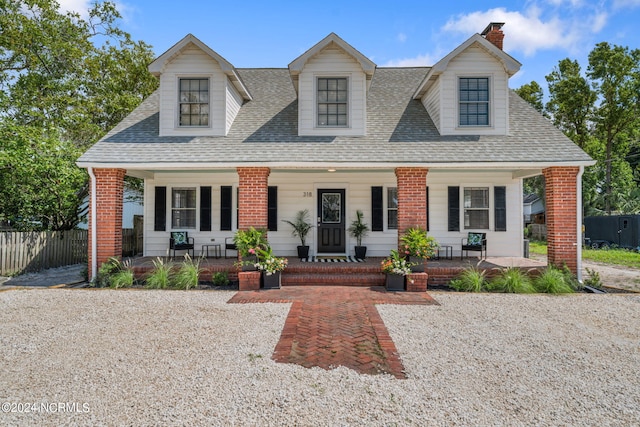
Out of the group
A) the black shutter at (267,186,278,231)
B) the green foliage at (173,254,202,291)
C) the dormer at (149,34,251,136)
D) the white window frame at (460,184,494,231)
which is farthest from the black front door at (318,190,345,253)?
the green foliage at (173,254,202,291)

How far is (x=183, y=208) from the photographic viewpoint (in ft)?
37.9

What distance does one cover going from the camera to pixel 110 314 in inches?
239

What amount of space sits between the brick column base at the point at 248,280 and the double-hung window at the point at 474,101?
7030 mm

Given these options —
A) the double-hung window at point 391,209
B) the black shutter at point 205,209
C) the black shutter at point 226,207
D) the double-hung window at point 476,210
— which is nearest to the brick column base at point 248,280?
the black shutter at point 226,207

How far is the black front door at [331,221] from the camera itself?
11195 mm

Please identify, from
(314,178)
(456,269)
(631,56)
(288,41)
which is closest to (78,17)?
(288,41)

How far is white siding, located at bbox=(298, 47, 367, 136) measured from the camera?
9531 mm

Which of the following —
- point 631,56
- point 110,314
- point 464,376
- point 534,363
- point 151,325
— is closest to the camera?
point 464,376

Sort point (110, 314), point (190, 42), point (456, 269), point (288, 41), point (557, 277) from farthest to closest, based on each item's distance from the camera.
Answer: point (288, 41), point (190, 42), point (456, 269), point (557, 277), point (110, 314)

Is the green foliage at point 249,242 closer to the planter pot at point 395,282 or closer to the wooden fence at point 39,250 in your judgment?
the planter pot at point 395,282

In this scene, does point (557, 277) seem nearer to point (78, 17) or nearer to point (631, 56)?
point (78, 17)

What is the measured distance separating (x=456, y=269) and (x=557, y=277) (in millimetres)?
2215

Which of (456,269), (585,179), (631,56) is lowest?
(456,269)

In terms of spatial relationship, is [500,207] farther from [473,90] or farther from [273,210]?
[273,210]
